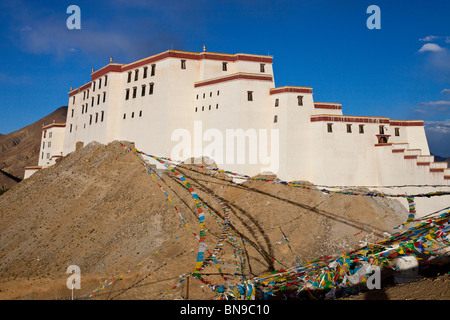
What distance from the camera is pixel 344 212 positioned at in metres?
24.1

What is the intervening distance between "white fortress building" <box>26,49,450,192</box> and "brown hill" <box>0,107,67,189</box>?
174 feet

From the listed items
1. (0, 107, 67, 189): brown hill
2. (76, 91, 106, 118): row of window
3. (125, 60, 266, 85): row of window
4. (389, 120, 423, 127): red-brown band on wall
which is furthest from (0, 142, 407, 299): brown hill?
(0, 107, 67, 189): brown hill

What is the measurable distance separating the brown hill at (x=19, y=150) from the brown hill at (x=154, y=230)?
5358 cm

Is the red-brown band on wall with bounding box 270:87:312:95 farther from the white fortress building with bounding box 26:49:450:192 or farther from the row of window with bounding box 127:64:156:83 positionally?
the row of window with bounding box 127:64:156:83

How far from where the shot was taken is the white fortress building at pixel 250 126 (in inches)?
1079

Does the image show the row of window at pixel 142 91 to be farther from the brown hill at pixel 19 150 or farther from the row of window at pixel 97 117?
the brown hill at pixel 19 150

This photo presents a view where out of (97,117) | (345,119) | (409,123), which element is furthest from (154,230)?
(409,123)

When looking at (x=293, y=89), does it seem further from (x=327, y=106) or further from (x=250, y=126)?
(x=327, y=106)

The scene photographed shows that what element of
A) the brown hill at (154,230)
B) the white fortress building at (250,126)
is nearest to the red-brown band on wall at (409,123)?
the white fortress building at (250,126)

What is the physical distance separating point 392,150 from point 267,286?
20.9 meters

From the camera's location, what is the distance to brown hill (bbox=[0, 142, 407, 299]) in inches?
770
